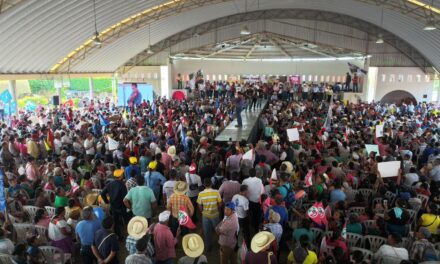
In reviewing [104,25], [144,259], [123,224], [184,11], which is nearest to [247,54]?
[184,11]

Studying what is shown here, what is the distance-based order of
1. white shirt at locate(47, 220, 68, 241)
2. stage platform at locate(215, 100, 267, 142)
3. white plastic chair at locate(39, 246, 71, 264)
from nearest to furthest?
white plastic chair at locate(39, 246, 71, 264) → white shirt at locate(47, 220, 68, 241) → stage platform at locate(215, 100, 267, 142)

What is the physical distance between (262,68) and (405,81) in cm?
1341

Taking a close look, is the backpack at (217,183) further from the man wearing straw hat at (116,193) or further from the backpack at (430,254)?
the backpack at (430,254)

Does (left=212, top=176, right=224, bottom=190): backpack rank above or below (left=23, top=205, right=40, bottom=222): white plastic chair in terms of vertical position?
above

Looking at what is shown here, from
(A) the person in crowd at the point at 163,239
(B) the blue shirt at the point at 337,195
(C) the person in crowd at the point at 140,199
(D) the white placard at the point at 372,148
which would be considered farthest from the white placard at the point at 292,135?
(A) the person in crowd at the point at 163,239

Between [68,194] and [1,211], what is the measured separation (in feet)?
3.52

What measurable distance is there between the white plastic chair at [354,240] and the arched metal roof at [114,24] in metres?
12.5

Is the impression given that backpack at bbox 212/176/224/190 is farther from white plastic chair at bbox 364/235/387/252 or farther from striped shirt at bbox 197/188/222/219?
white plastic chair at bbox 364/235/387/252

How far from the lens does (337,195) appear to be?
623 centimetres

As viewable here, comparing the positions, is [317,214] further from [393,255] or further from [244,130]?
[244,130]

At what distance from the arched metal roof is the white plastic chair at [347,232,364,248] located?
1251cm

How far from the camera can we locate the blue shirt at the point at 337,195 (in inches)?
245

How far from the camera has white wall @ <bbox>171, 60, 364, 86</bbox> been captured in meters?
33.0

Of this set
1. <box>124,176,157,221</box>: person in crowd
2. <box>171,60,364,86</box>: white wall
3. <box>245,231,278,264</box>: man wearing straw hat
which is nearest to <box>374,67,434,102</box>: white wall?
<box>171,60,364,86</box>: white wall
